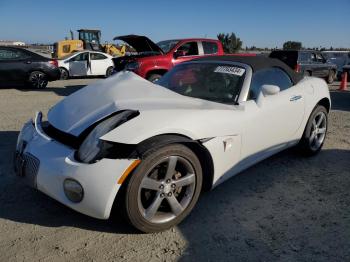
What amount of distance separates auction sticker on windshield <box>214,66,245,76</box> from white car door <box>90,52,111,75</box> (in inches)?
474

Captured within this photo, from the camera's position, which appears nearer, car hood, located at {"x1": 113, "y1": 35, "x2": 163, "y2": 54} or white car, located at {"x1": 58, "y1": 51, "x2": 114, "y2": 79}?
car hood, located at {"x1": 113, "y1": 35, "x2": 163, "y2": 54}

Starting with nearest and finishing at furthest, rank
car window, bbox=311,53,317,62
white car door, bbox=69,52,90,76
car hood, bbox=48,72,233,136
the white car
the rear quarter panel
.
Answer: car hood, bbox=48,72,233,136 < the rear quarter panel < car window, bbox=311,53,317,62 < the white car < white car door, bbox=69,52,90,76

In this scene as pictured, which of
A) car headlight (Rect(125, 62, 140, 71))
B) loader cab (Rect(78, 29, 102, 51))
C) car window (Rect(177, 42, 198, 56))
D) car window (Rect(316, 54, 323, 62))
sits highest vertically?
loader cab (Rect(78, 29, 102, 51))

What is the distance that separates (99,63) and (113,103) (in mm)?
12667

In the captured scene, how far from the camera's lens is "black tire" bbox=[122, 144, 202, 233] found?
2.47m

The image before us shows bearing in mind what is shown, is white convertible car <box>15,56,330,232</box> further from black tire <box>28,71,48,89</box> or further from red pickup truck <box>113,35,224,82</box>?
black tire <box>28,71,48,89</box>

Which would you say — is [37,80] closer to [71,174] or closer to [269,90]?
[269,90]

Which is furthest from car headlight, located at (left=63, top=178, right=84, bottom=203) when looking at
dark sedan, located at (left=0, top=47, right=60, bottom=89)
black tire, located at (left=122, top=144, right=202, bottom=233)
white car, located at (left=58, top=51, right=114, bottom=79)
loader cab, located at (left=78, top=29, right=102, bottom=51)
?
loader cab, located at (left=78, top=29, right=102, bottom=51)

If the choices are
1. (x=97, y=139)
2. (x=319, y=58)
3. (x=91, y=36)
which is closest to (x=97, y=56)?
(x=91, y=36)

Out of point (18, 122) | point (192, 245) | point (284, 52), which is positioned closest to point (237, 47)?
point (284, 52)

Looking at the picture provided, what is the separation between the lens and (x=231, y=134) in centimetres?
308

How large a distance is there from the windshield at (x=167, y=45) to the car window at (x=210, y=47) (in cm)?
86

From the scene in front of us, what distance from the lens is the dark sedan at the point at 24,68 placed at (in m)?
10.8

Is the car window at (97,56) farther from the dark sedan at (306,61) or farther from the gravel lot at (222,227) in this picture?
the gravel lot at (222,227)
